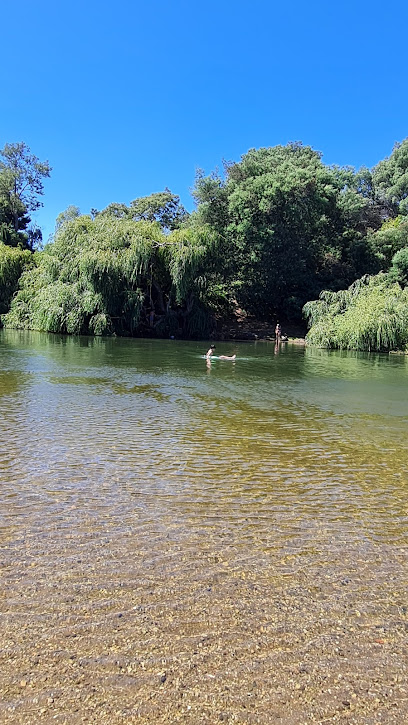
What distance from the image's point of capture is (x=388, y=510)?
19.9 feet

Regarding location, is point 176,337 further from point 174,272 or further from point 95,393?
point 95,393

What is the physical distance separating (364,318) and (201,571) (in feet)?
106

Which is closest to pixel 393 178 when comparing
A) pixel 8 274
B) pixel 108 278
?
pixel 108 278

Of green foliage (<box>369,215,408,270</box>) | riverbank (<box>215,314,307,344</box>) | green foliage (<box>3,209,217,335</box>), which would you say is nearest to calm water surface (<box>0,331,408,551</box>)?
green foliage (<box>3,209,217,335</box>)

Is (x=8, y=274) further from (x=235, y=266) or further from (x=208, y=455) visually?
(x=208, y=455)

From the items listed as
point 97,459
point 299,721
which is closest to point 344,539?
point 299,721

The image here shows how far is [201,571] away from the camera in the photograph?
435cm

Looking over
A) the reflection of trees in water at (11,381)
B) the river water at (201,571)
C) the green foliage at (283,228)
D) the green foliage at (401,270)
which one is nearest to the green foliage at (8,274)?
the green foliage at (283,228)

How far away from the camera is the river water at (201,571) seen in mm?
2965

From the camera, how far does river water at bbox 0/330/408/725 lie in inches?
117

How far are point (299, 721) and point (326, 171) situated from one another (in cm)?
5091

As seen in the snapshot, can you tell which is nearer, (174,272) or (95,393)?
(95,393)

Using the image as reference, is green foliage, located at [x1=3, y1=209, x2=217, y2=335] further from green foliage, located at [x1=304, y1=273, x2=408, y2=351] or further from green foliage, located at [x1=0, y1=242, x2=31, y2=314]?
green foliage, located at [x1=304, y1=273, x2=408, y2=351]

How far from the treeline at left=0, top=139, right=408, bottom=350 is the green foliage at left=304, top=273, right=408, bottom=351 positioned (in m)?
0.09
